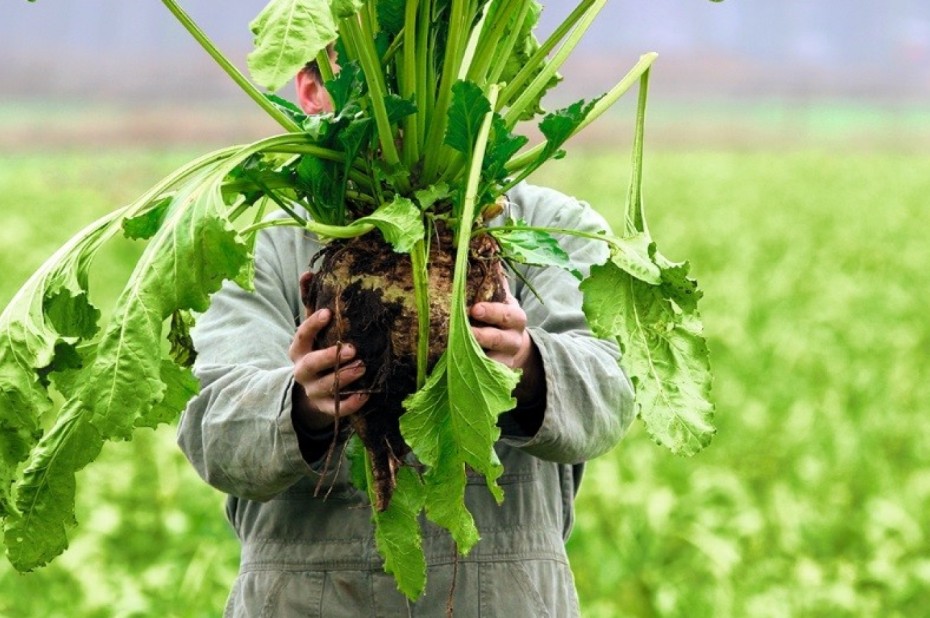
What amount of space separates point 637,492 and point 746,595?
0.66 metres

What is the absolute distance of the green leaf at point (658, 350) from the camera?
1.60m

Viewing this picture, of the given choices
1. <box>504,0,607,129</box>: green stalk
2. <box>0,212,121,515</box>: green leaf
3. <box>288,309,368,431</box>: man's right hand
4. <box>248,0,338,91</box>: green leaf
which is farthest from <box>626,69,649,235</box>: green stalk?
<box>0,212,121,515</box>: green leaf

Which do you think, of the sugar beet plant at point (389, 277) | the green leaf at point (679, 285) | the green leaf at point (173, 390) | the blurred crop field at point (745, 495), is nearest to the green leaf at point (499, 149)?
the sugar beet plant at point (389, 277)

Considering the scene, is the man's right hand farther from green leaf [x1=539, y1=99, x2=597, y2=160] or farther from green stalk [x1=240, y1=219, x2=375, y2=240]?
green leaf [x1=539, y1=99, x2=597, y2=160]

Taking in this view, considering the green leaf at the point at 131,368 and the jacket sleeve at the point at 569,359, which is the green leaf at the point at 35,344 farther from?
the jacket sleeve at the point at 569,359

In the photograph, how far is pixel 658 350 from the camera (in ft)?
5.44

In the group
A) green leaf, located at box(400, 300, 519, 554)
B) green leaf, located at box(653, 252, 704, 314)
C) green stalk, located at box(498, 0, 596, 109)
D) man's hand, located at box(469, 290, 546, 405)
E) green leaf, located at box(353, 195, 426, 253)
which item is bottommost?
green leaf, located at box(400, 300, 519, 554)

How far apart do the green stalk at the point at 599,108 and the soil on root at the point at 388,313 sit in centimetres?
11

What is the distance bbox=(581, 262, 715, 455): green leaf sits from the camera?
5.26 feet

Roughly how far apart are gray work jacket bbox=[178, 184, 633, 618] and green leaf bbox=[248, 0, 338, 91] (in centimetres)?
55

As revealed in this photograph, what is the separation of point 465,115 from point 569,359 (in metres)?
0.42

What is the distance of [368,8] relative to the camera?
173 cm

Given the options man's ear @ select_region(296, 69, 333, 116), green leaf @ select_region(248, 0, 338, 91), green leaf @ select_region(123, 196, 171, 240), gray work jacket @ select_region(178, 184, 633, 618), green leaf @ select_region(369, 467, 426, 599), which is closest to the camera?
green leaf @ select_region(248, 0, 338, 91)

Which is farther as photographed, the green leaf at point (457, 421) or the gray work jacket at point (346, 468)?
the gray work jacket at point (346, 468)
